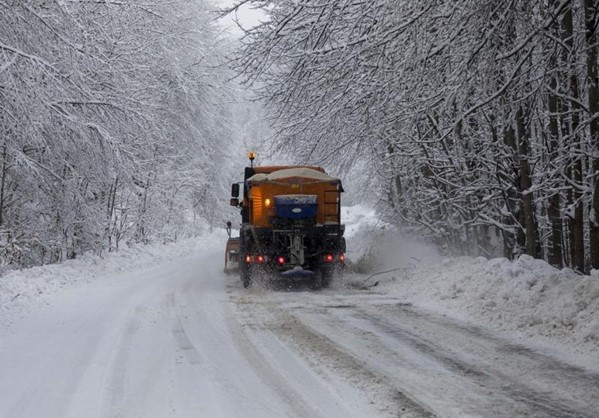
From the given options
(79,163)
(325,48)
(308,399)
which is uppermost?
(325,48)

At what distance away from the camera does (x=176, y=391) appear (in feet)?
18.3

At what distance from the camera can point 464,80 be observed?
24.7 ft

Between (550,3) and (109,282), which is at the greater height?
(550,3)

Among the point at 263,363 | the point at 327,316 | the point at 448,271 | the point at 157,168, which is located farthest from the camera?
the point at 157,168

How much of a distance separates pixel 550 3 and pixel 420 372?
16.5 feet

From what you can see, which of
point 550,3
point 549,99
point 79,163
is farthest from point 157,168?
point 550,3

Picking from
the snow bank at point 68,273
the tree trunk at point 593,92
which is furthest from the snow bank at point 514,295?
the snow bank at point 68,273

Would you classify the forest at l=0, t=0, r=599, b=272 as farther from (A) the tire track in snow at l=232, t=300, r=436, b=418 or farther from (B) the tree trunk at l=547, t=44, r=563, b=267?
(A) the tire track in snow at l=232, t=300, r=436, b=418

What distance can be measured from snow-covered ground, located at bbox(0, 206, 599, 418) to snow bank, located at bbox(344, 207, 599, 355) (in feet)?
0.09

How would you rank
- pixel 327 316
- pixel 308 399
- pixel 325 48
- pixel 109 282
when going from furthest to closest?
pixel 109 282, pixel 327 316, pixel 325 48, pixel 308 399

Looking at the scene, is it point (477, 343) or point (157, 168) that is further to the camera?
point (157, 168)

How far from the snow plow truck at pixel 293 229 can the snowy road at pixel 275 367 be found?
343cm

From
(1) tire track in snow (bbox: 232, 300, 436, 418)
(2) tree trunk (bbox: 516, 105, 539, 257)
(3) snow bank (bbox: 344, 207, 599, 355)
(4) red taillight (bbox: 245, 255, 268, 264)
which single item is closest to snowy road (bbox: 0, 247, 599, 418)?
(1) tire track in snow (bbox: 232, 300, 436, 418)

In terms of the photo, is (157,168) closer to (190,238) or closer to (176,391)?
(190,238)
